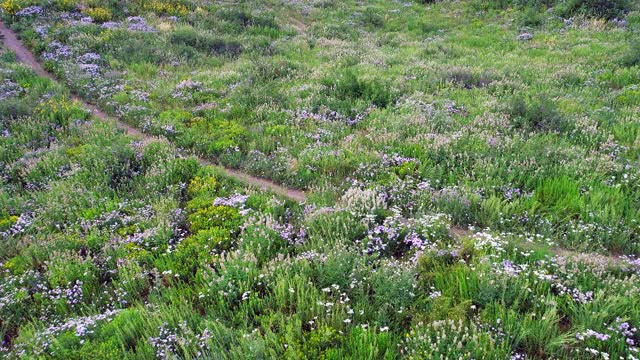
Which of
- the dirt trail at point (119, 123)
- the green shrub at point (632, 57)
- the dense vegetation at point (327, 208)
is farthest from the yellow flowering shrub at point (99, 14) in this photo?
A: the green shrub at point (632, 57)

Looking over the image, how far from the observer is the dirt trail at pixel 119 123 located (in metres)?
8.31

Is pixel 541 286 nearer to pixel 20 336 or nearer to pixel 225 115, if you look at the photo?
pixel 20 336

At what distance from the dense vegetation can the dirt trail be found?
0.24 metres

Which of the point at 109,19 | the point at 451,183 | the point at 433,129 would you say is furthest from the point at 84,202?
the point at 109,19

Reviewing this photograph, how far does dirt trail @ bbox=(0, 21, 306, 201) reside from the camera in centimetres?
831

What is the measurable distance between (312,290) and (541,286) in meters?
2.54

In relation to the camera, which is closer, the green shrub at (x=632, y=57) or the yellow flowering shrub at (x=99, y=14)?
the green shrub at (x=632, y=57)

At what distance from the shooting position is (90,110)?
12.0m

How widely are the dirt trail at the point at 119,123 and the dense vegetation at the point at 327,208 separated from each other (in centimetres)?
24

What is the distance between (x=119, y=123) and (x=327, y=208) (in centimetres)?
714

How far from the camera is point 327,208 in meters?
6.97

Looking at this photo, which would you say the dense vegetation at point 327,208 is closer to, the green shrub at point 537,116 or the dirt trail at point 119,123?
the green shrub at point 537,116

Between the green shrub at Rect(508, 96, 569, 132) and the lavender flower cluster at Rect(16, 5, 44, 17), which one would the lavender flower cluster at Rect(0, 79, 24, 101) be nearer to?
the lavender flower cluster at Rect(16, 5, 44, 17)

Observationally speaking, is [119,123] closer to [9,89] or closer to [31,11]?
[9,89]
